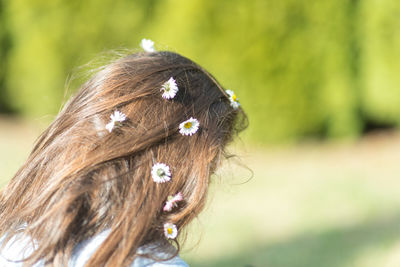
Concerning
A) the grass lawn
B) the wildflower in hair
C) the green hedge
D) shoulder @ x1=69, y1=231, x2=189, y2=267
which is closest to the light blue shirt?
shoulder @ x1=69, y1=231, x2=189, y2=267

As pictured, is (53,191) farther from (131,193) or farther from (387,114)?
(387,114)

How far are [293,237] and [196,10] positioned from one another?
295 cm

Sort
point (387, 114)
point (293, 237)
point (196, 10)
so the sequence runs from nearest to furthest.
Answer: point (293, 237)
point (196, 10)
point (387, 114)

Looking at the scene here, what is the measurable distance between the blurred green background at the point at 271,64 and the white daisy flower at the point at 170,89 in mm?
3533

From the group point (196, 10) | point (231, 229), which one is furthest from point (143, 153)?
point (196, 10)

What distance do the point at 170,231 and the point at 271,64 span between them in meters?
4.74

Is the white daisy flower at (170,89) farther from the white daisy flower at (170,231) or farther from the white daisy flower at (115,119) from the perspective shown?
the white daisy flower at (170,231)

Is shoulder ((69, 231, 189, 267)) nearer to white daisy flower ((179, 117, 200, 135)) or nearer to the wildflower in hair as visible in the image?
the wildflower in hair

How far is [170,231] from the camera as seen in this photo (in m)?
1.32

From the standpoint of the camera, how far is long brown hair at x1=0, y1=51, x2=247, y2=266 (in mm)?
1249

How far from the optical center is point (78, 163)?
130 cm

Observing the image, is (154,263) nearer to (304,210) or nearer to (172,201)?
(172,201)

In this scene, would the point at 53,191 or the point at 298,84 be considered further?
the point at 298,84

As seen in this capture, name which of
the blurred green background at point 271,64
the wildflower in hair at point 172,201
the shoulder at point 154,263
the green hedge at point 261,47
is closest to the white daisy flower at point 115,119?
the wildflower in hair at point 172,201
